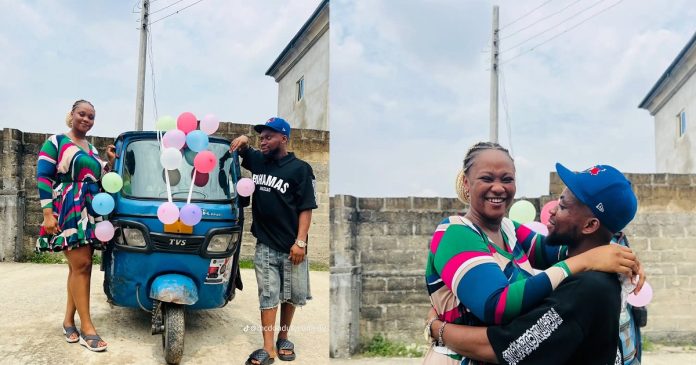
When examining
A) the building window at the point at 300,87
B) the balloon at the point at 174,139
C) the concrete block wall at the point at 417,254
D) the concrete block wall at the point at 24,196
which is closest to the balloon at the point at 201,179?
the balloon at the point at 174,139

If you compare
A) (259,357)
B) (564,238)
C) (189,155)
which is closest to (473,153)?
(564,238)

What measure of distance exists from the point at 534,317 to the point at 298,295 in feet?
8.79

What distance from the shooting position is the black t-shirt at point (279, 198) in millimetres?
3719

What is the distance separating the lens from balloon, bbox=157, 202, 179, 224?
3.43 metres

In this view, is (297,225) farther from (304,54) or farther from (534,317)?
(304,54)

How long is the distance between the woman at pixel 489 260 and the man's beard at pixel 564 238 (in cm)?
11

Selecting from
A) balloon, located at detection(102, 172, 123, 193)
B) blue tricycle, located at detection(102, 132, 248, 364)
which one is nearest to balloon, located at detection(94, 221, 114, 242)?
blue tricycle, located at detection(102, 132, 248, 364)

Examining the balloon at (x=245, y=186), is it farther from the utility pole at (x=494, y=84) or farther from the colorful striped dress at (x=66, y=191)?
the utility pole at (x=494, y=84)

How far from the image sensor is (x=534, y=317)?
1.26 metres

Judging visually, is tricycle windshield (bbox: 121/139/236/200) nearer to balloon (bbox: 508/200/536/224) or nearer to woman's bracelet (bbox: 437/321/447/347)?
balloon (bbox: 508/200/536/224)

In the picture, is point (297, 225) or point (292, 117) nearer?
point (297, 225)

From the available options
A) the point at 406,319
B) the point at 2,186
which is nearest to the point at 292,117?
the point at 2,186

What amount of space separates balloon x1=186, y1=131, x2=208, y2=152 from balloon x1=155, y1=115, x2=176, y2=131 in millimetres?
285

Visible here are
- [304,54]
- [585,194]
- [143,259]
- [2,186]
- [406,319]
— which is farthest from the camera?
[304,54]
